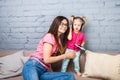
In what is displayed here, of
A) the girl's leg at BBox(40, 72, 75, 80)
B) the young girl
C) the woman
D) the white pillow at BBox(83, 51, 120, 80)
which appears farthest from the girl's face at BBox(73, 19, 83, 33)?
the girl's leg at BBox(40, 72, 75, 80)

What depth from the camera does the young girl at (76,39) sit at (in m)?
2.63

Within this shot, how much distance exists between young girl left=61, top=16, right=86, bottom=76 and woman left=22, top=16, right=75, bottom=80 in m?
0.20

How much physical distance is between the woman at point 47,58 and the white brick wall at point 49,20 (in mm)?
496

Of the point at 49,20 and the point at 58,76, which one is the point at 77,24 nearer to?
the point at 49,20

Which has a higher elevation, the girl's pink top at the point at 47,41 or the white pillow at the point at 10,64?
the girl's pink top at the point at 47,41

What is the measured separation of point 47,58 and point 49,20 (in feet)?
2.90

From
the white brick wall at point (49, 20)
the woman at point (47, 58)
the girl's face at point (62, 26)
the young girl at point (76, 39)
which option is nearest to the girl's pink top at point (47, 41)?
the woman at point (47, 58)

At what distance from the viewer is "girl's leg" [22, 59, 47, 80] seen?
2.12 m

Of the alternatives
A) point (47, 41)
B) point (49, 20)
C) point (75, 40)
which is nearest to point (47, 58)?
point (47, 41)

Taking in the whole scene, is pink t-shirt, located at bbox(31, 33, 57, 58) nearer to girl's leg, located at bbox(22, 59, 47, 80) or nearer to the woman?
the woman

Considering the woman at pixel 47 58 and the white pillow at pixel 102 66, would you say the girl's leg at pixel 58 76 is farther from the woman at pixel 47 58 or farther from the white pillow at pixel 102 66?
the white pillow at pixel 102 66

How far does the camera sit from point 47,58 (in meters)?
2.22

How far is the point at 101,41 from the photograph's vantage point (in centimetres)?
282

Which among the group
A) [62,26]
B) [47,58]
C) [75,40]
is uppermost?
[62,26]
